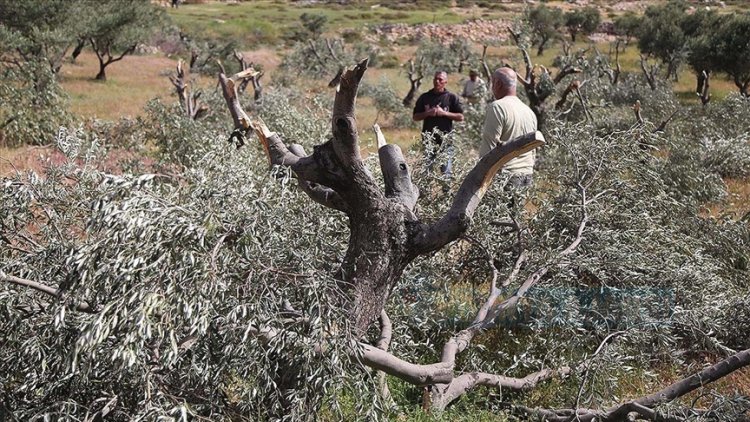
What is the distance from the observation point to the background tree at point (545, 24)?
149 feet

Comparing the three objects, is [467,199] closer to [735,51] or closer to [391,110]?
[391,110]

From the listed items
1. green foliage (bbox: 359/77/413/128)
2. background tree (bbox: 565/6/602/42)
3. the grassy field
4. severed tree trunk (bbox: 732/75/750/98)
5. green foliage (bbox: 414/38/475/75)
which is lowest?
the grassy field

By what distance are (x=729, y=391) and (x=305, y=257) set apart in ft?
9.79

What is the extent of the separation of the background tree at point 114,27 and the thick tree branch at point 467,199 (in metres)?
24.7

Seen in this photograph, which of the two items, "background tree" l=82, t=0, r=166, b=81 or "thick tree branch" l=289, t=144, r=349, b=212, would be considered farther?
"background tree" l=82, t=0, r=166, b=81

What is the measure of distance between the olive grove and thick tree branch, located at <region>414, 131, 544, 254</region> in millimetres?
11

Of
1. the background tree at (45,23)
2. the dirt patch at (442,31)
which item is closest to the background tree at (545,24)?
the dirt patch at (442,31)

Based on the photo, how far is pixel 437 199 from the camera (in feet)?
19.2

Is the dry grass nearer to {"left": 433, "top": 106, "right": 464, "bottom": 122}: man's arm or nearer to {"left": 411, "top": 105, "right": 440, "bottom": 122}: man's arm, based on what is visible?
{"left": 411, "top": 105, "right": 440, "bottom": 122}: man's arm

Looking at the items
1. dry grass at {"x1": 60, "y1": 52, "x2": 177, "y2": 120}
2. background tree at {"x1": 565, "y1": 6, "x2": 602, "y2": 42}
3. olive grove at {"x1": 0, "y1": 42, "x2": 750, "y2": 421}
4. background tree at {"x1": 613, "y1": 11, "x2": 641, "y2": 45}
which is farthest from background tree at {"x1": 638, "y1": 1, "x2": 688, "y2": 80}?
olive grove at {"x1": 0, "y1": 42, "x2": 750, "y2": 421}

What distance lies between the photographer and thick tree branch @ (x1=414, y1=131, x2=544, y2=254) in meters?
3.96

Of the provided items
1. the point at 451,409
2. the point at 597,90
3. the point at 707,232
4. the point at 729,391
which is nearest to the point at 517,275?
the point at 451,409

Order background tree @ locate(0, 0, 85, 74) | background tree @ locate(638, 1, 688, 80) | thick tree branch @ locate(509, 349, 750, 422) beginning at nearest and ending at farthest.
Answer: thick tree branch @ locate(509, 349, 750, 422) < background tree @ locate(0, 0, 85, 74) < background tree @ locate(638, 1, 688, 80)

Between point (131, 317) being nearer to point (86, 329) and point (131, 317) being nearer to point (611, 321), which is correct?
point (86, 329)
